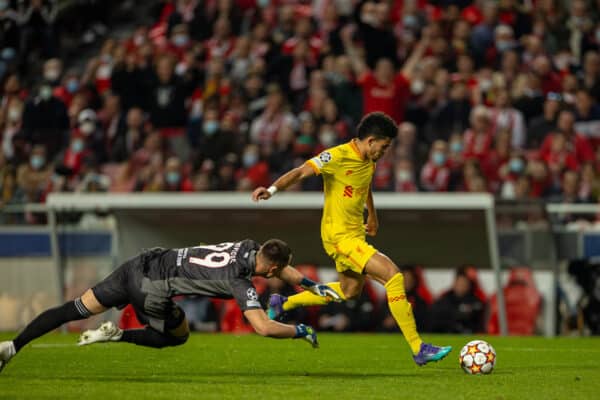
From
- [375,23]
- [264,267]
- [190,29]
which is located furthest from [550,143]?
[264,267]

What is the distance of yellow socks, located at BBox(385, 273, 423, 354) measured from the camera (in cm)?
996

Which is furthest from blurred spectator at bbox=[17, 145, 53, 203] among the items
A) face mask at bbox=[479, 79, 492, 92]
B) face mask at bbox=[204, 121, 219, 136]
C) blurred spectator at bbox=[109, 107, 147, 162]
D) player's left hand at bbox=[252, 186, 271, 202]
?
player's left hand at bbox=[252, 186, 271, 202]

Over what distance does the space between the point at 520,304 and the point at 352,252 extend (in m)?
7.46

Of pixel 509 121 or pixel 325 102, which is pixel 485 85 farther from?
pixel 325 102

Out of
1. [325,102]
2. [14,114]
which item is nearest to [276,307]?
[325,102]

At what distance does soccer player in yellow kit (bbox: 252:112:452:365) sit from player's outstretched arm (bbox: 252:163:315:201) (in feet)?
0.05

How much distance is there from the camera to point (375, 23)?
20.7 metres

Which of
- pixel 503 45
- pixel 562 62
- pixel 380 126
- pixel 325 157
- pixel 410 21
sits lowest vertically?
pixel 562 62

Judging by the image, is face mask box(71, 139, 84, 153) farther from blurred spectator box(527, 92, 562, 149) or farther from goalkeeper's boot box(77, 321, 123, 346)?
goalkeeper's boot box(77, 321, 123, 346)

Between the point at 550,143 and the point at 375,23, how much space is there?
4.24 m

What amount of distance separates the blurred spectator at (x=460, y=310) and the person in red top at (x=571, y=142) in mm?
2257

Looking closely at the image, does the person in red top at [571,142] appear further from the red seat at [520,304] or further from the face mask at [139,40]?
the face mask at [139,40]

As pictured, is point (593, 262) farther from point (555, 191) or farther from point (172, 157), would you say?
point (172, 157)

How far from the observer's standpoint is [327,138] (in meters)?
18.9
